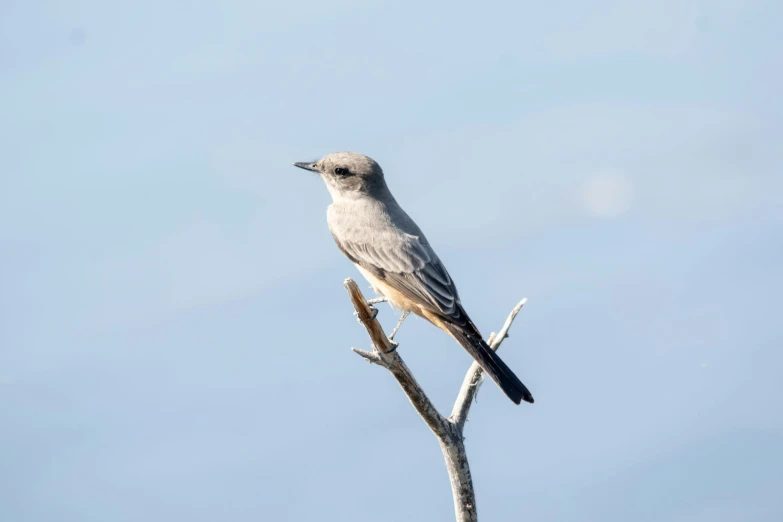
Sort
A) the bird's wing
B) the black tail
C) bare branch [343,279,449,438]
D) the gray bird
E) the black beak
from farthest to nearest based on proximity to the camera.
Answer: the black beak
the bird's wing
the gray bird
the black tail
bare branch [343,279,449,438]

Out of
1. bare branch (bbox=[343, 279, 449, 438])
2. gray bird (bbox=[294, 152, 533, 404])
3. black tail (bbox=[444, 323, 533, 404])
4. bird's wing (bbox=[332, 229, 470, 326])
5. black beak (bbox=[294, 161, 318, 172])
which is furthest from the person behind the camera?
black beak (bbox=[294, 161, 318, 172])

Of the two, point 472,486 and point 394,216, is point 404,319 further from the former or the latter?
point 472,486

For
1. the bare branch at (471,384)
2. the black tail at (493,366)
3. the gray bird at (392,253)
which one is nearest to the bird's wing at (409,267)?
the gray bird at (392,253)

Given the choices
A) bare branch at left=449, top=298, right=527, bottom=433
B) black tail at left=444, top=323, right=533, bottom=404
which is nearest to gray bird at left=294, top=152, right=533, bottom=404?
black tail at left=444, top=323, right=533, bottom=404

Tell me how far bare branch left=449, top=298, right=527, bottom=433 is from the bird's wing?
1.14ft

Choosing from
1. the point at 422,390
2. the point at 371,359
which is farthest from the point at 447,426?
the point at 371,359

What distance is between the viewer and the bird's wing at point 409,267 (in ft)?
26.6

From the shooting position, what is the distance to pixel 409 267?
27.8 feet

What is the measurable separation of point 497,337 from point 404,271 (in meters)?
1.07

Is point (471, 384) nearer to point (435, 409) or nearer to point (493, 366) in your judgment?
point (493, 366)

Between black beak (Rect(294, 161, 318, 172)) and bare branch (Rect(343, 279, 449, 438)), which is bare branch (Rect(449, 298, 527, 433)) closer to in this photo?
bare branch (Rect(343, 279, 449, 438))

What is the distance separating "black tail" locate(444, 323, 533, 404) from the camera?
24.4ft

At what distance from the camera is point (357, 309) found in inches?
287

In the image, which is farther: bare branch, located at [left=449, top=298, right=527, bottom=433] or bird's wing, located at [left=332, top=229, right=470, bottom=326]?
bird's wing, located at [left=332, top=229, right=470, bottom=326]
